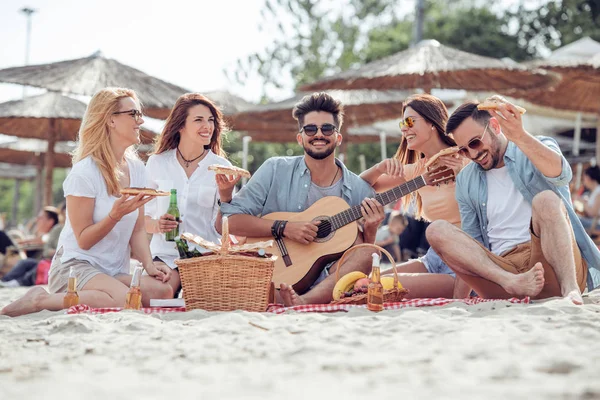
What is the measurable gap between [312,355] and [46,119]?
951 cm

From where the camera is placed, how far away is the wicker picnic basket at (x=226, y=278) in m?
4.40

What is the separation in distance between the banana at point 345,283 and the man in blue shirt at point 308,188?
1.14 feet

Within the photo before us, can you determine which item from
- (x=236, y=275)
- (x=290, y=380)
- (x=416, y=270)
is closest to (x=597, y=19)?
(x=416, y=270)

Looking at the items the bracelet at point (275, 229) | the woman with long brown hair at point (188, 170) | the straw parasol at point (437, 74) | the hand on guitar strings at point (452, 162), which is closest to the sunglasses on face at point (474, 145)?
the hand on guitar strings at point (452, 162)

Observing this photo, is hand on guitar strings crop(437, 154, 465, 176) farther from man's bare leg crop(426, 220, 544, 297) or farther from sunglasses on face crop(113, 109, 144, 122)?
sunglasses on face crop(113, 109, 144, 122)

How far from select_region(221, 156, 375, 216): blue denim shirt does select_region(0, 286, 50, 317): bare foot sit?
65.8 inches

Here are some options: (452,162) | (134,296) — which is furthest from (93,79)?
(452,162)

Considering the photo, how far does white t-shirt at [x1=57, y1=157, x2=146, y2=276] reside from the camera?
4.95m

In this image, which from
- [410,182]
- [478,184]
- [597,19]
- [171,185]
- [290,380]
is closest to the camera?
[290,380]

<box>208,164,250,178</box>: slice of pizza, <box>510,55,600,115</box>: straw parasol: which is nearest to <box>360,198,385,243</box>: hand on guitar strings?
<box>208,164,250,178</box>: slice of pizza

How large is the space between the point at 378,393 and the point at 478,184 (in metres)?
2.96

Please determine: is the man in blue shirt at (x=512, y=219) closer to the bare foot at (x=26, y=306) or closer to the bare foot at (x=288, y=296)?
the bare foot at (x=288, y=296)

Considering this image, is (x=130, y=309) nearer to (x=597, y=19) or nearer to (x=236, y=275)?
(x=236, y=275)

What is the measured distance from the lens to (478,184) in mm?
4980
